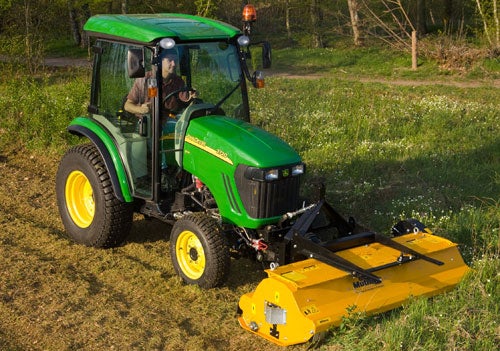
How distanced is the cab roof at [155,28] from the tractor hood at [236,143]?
2.52 feet

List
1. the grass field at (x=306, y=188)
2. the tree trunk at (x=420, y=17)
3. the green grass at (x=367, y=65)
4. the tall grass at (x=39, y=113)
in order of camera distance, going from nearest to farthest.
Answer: the grass field at (x=306, y=188) → the tall grass at (x=39, y=113) → the green grass at (x=367, y=65) → the tree trunk at (x=420, y=17)

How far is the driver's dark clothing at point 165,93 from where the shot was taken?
6.63 meters

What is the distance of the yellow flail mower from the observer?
5359mm

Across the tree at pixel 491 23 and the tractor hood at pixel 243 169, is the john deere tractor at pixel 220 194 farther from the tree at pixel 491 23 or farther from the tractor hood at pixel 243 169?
the tree at pixel 491 23

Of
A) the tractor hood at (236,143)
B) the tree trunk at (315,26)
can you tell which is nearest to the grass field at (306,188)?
the tractor hood at (236,143)

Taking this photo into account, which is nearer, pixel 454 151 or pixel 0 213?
pixel 0 213

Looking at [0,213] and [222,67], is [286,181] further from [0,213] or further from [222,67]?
[0,213]

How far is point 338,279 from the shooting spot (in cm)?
562

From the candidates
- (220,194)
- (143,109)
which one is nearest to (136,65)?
(143,109)

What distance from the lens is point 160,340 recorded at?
558 centimetres

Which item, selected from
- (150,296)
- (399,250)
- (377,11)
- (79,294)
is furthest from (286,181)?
(377,11)

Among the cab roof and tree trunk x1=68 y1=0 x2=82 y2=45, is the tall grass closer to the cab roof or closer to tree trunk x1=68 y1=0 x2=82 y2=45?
the cab roof

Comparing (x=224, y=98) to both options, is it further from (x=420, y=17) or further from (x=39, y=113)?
(x=420, y=17)

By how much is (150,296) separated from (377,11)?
27.3 meters
